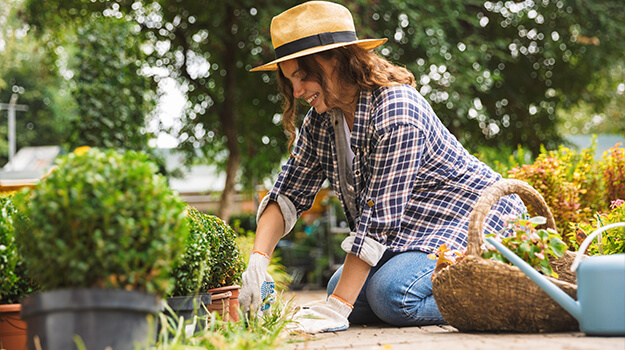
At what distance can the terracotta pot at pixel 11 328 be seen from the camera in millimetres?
1797

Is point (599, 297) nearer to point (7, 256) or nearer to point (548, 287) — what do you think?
point (548, 287)

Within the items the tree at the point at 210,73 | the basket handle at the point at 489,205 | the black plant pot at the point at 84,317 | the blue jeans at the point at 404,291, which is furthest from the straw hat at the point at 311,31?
the tree at the point at 210,73

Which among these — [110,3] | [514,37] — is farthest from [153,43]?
[514,37]

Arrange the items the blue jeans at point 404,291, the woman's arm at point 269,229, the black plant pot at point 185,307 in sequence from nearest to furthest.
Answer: the black plant pot at point 185,307
the blue jeans at point 404,291
the woman's arm at point 269,229

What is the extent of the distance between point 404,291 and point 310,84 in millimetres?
991

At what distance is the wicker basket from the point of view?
189 cm

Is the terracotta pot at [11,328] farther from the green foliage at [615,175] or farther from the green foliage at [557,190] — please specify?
the green foliage at [615,175]

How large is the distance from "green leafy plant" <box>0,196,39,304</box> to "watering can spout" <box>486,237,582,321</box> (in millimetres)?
1535

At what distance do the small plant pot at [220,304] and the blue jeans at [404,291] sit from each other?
0.65 m

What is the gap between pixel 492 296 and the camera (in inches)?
75.7

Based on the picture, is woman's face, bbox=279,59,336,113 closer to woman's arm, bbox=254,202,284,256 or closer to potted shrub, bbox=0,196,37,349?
woman's arm, bbox=254,202,284,256

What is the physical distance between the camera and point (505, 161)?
222 inches

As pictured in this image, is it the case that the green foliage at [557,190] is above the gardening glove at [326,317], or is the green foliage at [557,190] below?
above

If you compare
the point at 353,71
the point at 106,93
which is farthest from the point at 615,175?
the point at 106,93
